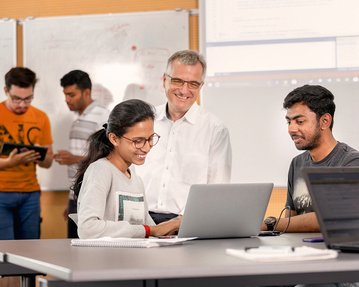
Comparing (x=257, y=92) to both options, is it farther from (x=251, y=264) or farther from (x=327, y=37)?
(x=251, y=264)

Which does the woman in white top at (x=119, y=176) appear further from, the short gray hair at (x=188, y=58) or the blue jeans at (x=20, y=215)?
the blue jeans at (x=20, y=215)

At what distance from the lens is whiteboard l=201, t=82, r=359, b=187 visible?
5.06 meters

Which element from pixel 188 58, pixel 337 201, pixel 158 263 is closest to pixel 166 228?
pixel 337 201

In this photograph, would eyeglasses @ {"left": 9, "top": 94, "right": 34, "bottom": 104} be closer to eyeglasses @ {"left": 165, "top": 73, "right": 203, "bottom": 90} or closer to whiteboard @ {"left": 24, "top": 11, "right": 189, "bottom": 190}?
whiteboard @ {"left": 24, "top": 11, "right": 189, "bottom": 190}

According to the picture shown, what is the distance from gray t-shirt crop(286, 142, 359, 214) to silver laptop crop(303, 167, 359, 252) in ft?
2.91

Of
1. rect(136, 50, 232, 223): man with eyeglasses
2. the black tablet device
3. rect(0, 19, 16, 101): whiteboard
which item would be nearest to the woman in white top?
rect(136, 50, 232, 223): man with eyeglasses

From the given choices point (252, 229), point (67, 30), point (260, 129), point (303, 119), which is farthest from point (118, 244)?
point (67, 30)

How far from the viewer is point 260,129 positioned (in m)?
5.09

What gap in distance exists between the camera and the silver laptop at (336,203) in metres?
2.20

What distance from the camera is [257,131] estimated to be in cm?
509

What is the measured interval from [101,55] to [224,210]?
2.97m

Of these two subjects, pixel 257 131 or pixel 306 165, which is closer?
pixel 306 165

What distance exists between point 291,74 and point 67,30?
1668 mm

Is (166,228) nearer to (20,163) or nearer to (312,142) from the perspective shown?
(312,142)
